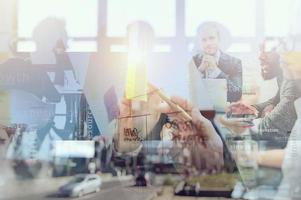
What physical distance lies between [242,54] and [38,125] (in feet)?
3.79

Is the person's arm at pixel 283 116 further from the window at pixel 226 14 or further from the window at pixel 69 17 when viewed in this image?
the window at pixel 69 17

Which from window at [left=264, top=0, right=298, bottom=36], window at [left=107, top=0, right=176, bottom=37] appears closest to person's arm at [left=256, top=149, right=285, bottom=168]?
window at [left=264, top=0, right=298, bottom=36]

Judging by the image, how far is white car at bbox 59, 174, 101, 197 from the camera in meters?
2.07

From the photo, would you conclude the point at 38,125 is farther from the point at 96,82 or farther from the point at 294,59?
the point at 294,59

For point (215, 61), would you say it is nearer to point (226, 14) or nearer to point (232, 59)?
point (232, 59)

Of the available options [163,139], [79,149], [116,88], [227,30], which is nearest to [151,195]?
[163,139]

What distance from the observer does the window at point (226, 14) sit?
204 cm

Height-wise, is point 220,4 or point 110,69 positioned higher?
point 220,4

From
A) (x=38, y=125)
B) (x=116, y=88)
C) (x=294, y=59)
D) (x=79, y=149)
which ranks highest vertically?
(x=294, y=59)

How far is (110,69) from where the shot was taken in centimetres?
208

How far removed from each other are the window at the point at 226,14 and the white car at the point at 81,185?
0.93 meters

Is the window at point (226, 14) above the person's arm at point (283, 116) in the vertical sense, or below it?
above

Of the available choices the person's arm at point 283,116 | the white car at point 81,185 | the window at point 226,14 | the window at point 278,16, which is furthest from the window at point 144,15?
the white car at point 81,185

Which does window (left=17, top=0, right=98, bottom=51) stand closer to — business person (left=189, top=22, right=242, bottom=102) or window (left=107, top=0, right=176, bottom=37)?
window (left=107, top=0, right=176, bottom=37)
